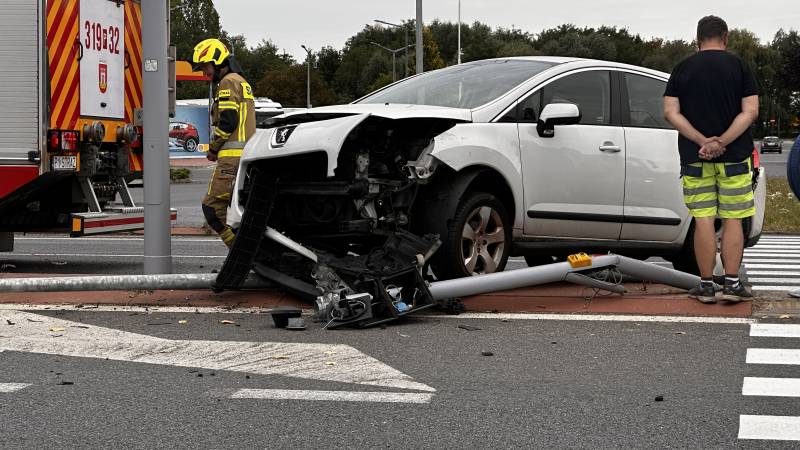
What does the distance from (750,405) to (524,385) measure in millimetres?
994

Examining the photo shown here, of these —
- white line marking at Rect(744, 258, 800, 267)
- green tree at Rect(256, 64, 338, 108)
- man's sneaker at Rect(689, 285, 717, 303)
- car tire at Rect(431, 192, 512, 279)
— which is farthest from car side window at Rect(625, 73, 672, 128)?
green tree at Rect(256, 64, 338, 108)

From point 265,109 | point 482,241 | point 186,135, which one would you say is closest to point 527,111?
point 482,241

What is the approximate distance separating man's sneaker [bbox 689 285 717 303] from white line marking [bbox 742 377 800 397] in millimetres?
2020

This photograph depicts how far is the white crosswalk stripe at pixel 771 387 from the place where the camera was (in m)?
4.57

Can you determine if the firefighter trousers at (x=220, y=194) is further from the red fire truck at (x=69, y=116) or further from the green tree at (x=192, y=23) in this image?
the green tree at (x=192, y=23)

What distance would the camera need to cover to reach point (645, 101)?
8984mm

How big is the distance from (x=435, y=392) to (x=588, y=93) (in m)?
4.03

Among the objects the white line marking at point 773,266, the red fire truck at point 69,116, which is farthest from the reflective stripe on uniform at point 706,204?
the red fire truck at point 69,116

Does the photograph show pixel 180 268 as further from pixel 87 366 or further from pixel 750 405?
pixel 750 405

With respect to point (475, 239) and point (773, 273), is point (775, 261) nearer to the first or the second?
point (773, 273)

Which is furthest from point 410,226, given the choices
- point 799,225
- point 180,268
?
point 799,225

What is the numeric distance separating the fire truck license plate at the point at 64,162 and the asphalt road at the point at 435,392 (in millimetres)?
3713

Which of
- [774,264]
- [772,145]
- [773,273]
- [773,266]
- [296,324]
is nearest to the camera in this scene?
[296,324]

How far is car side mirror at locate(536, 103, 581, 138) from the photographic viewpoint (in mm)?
8016
